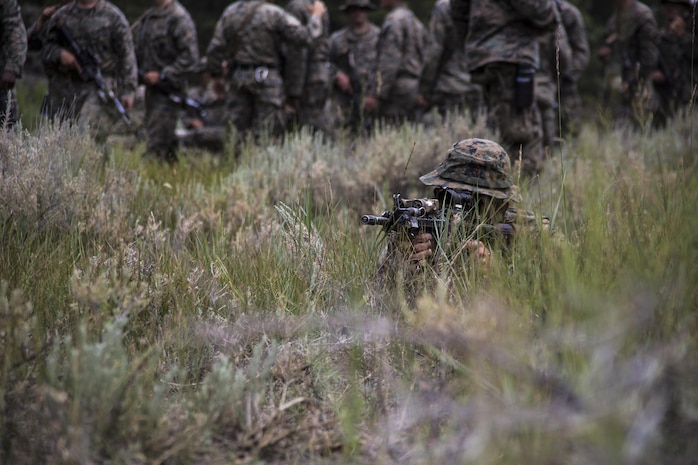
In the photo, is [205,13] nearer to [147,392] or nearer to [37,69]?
[37,69]

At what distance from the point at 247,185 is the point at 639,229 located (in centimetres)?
306

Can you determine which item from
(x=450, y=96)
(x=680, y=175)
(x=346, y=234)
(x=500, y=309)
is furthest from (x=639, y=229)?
(x=450, y=96)

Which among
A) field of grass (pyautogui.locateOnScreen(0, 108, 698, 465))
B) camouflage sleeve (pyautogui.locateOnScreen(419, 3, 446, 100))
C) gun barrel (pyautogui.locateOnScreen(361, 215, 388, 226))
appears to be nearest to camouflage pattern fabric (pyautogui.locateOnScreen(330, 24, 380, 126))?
camouflage sleeve (pyautogui.locateOnScreen(419, 3, 446, 100))

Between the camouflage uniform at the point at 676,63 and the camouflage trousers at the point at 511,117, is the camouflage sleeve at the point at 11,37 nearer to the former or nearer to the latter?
the camouflage trousers at the point at 511,117

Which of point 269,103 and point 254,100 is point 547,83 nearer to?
point 269,103

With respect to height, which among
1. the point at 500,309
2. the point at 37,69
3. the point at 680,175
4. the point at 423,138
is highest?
the point at 680,175

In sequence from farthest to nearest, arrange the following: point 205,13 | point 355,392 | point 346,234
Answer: point 205,13, point 346,234, point 355,392

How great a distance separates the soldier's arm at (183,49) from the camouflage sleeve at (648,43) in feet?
17.5

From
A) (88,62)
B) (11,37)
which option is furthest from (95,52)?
(11,37)

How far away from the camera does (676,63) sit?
8.90m

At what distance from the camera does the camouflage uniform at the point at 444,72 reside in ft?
26.4

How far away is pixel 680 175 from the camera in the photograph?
2410 millimetres

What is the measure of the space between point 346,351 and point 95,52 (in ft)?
16.1

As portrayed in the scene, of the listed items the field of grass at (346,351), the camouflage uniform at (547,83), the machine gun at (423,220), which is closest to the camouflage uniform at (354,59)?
the camouflage uniform at (547,83)
